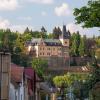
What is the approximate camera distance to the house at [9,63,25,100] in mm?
27839

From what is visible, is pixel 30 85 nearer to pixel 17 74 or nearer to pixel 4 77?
pixel 17 74

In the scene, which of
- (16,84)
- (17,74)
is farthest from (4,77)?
(17,74)

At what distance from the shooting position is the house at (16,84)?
27.8 meters

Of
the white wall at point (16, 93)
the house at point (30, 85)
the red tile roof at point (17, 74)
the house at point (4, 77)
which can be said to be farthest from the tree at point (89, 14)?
the house at point (30, 85)

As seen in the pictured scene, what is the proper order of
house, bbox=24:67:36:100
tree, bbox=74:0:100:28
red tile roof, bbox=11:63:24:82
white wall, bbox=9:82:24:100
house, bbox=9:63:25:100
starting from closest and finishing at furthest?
tree, bbox=74:0:100:28, white wall, bbox=9:82:24:100, house, bbox=9:63:25:100, red tile roof, bbox=11:63:24:82, house, bbox=24:67:36:100

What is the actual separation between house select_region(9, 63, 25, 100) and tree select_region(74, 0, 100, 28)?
11.2 meters

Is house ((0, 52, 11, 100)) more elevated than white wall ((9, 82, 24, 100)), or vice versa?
house ((0, 52, 11, 100))

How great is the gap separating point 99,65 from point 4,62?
8.69 metres

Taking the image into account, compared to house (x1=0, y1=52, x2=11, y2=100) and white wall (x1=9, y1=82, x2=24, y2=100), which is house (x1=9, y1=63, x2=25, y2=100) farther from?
house (x1=0, y1=52, x2=11, y2=100)

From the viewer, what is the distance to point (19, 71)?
100 feet

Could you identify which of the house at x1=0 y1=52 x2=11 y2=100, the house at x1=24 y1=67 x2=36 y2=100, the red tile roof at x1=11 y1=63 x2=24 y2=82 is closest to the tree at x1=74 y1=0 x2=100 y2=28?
the house at x1=0 y1=52 x2=11 y2=100

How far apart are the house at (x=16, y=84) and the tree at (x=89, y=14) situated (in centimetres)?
1120

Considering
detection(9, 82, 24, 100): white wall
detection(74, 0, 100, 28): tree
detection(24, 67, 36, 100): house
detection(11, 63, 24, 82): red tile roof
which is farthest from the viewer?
detection(24, 67, 36, 100): house

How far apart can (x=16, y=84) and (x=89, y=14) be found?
13.1 metres
